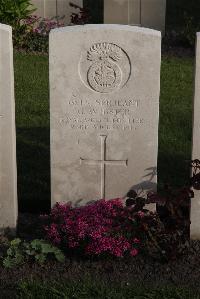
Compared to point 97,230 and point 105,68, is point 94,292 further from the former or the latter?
point 105,68

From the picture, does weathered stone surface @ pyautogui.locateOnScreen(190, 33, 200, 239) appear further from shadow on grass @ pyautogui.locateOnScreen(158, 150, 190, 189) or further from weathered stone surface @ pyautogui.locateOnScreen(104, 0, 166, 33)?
weathered stone surface @ pyautogui.locateOnScreen(104, 0, 166, 33)

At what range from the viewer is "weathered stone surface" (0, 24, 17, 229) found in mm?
5648

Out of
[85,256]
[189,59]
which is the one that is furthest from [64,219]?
[189,59]

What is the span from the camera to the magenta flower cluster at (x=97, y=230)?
5547mm

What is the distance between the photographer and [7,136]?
5883mm

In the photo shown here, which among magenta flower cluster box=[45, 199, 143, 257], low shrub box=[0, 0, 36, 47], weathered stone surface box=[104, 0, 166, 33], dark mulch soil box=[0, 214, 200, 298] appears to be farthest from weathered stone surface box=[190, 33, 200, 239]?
weathered stone surface box=[104, 0, 166, 33]

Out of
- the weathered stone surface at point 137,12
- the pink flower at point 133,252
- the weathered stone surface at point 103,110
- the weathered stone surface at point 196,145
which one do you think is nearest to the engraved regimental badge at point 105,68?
the weathered stone surface at point 103,110

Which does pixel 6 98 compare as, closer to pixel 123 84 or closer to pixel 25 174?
pixel 123 84

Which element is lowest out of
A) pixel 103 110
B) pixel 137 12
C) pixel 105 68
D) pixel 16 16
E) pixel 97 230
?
pixel 97 230

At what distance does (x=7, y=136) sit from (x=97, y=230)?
1048mm

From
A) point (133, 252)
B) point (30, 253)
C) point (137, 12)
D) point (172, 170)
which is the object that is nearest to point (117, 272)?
point (133, 252)

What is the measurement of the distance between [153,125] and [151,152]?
0.76ft

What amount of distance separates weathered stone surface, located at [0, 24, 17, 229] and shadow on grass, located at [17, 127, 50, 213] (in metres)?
0.61

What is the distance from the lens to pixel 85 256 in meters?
5.74
